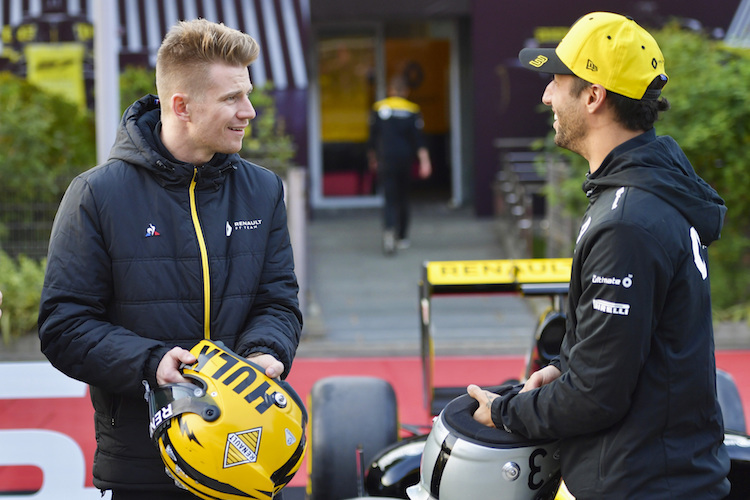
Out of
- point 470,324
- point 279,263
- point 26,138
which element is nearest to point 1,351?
point 26,138

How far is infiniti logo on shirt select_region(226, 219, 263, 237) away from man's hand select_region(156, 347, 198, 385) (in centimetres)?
38

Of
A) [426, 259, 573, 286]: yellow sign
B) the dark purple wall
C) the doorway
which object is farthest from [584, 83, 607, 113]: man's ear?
the doorway

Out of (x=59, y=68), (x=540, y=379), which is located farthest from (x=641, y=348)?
(x=59, y=68)

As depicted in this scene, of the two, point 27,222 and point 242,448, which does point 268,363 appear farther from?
point 27,222

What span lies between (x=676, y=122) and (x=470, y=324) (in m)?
2.79

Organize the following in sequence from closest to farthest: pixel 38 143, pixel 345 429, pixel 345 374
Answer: pixel 345 429 → pixel 345 374 → pixel 38 143

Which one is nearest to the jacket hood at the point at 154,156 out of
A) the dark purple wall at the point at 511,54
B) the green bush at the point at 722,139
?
the green bush at the point at 722,139

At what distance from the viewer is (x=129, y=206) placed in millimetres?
2441

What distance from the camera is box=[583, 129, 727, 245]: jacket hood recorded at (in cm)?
209

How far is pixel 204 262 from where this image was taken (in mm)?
2467

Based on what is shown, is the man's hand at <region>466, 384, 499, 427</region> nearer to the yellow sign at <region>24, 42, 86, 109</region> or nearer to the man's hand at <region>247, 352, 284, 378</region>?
the man's hand at <region>247, 352, 284, 378</region>

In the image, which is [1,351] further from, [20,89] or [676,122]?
[676,122]

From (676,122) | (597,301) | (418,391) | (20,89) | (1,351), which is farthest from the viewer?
(20,89)

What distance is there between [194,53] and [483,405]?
1211 millimetres
